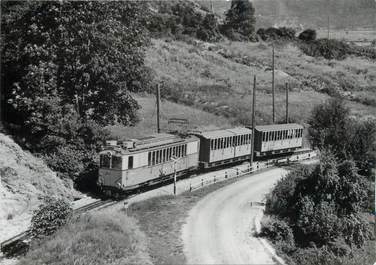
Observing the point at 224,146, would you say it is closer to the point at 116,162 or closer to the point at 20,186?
the point at 116,162

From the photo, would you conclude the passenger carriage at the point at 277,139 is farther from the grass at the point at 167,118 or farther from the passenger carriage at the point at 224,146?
the grass at the point at 167,118

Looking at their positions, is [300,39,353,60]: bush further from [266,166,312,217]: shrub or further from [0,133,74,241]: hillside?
[0,133,74,241]: hillside

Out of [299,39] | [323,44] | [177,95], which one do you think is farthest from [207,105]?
[299,39]

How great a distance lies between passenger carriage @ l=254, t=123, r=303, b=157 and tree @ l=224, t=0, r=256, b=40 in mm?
59664

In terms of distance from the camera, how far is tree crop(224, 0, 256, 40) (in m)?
100

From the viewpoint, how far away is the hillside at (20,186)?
73.4ft

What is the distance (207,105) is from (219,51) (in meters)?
32.3

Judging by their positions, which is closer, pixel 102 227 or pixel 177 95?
pixel 102 227

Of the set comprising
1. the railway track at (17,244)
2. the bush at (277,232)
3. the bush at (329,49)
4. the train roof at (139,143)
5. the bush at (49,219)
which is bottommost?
the railway track at (17,244)

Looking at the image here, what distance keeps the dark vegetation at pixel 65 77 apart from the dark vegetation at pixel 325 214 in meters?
12.3

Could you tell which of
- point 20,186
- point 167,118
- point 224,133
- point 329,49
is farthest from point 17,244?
point 329,49

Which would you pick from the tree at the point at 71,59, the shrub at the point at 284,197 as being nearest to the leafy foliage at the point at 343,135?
the shrub at the point at 284,197

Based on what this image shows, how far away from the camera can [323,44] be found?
9556cm

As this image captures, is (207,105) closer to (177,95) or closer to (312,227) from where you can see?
(177,95)
